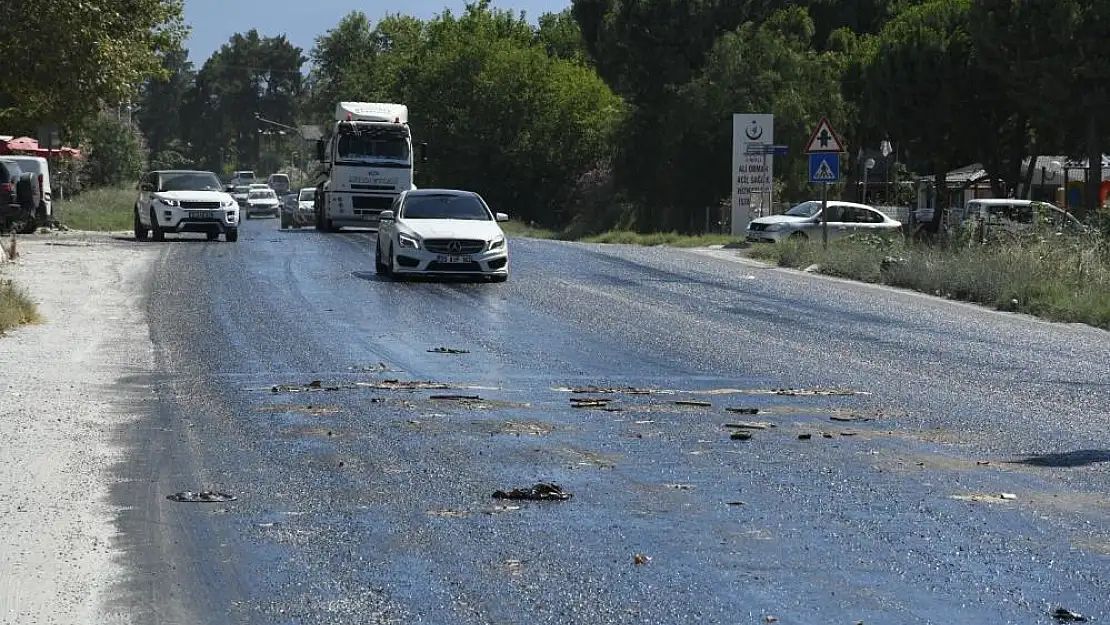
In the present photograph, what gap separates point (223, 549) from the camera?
7.30 meters

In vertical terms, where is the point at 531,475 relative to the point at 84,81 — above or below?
below

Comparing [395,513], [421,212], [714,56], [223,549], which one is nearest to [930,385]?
[395,513]

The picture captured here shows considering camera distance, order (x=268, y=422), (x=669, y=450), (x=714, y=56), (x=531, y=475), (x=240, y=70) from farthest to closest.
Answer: (x=240, y=70) < (x=714, y=56) < (x=268, y=422) < (x=669, y=450) < (x=531, y=475)

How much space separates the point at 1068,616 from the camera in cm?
619

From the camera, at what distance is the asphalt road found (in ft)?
21.4

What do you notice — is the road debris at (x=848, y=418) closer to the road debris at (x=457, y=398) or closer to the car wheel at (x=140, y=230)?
the road debris at (x=457, y=398)

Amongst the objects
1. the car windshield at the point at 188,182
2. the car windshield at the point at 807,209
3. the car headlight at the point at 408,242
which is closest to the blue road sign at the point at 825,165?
the car windshield at the point at 807,209

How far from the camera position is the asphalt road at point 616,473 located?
6.52 meters

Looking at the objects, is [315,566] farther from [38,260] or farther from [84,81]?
[84,81]

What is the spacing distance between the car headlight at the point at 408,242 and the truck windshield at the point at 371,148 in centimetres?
1932

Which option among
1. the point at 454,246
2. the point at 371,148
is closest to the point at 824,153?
the point at 454,246

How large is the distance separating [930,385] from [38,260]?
20.5 m

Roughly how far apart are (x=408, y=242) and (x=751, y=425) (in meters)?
15.0

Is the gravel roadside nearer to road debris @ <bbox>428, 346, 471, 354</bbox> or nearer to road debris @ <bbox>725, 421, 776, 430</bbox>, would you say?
road debris @ <bbox>428, 346, 471, 354</bbox>
